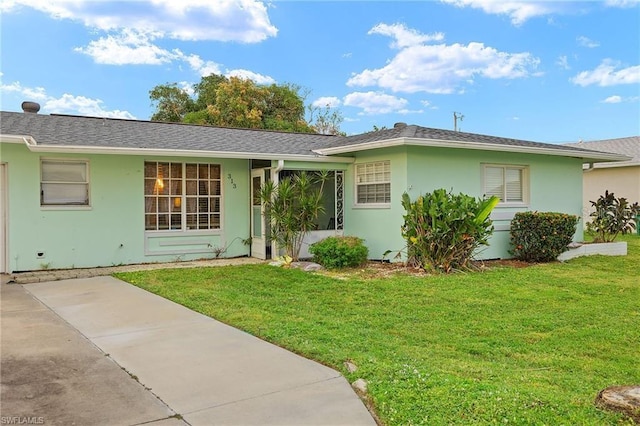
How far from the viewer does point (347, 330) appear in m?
5.34

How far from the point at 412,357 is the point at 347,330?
110 cm

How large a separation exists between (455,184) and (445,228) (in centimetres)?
232

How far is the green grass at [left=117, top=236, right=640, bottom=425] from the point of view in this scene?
332 cm

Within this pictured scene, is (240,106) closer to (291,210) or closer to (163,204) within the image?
(163,204)

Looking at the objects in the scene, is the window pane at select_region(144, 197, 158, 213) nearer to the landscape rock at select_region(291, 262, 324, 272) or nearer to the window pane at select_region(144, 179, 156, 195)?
the window pane at select_region(144, 179, 156, 195)

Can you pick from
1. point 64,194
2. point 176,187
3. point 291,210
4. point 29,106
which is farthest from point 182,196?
point 29,106

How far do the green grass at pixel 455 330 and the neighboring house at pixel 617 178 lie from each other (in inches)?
421

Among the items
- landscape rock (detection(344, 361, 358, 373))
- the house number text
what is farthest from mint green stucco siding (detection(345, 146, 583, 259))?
landscape rock (detection(344, 361, 358, 373))

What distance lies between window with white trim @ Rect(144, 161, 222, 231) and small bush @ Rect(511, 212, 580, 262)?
24.8 ft

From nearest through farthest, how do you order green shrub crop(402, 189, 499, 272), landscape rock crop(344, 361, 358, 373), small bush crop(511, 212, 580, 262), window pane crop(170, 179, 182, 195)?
landscape rock crop(344, 361, 358, 373), green shrub crop(402, 189, 499, 272), small bush crop(511, 212, 580, 262), window pane crop(170, 179, 182, 195)

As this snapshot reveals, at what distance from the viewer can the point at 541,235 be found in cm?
1121

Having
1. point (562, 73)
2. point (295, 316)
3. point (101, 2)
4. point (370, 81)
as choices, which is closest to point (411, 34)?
point (562, 73)

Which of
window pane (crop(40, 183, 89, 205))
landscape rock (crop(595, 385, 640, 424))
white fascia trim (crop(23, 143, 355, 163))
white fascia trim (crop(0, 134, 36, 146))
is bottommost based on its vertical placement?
landscape rock (crop(595, 385, 640, 424))

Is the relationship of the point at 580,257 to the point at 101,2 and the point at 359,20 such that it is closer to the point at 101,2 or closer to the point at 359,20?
the point at 359,20
